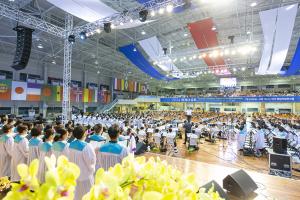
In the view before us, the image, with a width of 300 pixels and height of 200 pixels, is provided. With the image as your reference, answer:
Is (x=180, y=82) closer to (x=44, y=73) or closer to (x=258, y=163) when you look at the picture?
(x=44, y=73)

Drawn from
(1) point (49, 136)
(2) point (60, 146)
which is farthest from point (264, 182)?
(1) point (49, 136)

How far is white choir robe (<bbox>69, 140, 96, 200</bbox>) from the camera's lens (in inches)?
109

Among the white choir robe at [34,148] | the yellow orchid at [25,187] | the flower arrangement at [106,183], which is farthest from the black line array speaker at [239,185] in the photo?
the white choir robe at [34,148]

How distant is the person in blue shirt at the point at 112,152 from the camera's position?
2.91 meters

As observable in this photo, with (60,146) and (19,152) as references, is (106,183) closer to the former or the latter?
(60,146)

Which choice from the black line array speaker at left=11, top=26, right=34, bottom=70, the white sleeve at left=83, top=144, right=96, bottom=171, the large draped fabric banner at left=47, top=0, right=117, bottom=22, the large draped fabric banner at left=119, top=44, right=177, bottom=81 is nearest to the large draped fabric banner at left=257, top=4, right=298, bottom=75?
the large draped fabric banner at left=47, top=0, right=117, bottom=22

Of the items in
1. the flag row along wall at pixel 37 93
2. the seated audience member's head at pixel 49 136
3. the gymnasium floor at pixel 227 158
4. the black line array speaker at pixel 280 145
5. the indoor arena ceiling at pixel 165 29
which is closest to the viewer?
the seated audience member's head at pixel 49 136

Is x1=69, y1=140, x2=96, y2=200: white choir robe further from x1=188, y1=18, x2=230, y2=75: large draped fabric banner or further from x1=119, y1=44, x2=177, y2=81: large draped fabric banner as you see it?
x1=119, y1=44, x2=177, y2=81: large draped fabric banner

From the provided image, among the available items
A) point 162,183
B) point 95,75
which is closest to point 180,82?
point 95,75

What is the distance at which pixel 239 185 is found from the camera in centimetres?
203

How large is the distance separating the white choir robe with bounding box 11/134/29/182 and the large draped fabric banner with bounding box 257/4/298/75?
10868mm

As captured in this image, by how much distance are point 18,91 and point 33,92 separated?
1.42 m

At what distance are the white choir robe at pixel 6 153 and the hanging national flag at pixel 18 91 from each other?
48.8 feet

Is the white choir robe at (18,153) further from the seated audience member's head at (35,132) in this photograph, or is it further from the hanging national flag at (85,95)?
the hanging national flag at (85,95)
